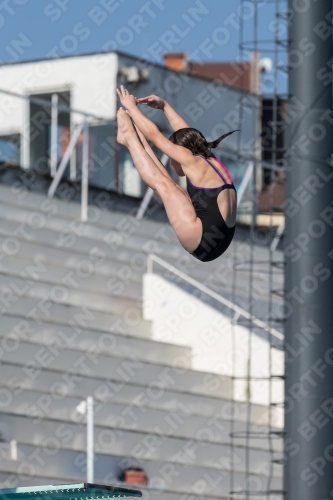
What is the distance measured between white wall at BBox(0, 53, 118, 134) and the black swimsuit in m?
10.4

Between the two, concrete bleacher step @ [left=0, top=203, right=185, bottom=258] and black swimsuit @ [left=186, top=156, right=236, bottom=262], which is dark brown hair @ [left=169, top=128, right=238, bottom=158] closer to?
black swimsuit @ [left=186, top=156, right=236, bottom=262]

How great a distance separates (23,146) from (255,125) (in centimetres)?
641

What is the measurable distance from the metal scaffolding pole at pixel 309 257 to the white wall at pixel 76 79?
8.12 metres

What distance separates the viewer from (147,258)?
40.0ft

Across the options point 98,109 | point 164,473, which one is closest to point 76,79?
point 98,109

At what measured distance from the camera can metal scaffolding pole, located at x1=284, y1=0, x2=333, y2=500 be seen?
8.08 metres

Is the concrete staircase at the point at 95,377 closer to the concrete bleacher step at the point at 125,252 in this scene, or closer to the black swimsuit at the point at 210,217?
the concrete bleacher step at the point at 125,252

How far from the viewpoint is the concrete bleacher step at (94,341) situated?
33.1 feet

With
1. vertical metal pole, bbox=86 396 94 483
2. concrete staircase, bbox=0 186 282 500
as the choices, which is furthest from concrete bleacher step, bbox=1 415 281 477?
vertical metal pole, bbox=86 396 94 483

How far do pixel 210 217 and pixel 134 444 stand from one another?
4468mm

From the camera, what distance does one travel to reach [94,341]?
10586 millimetres

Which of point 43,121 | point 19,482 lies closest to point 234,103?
point 43,121

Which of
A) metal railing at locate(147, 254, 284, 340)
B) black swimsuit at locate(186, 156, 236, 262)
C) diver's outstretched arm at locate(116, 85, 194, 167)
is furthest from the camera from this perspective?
metal railing at locate(147, 254, 284, 340)

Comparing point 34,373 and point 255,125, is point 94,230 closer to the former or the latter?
point 34,373
